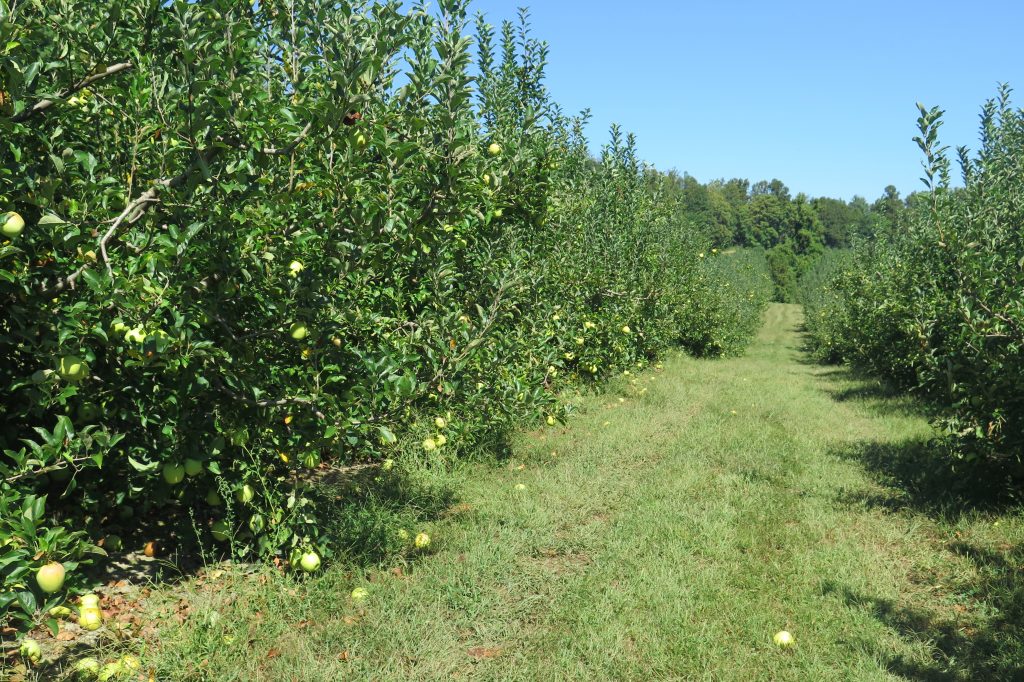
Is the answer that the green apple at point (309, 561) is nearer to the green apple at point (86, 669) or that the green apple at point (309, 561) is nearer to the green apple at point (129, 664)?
the green apple at point (129, 664)

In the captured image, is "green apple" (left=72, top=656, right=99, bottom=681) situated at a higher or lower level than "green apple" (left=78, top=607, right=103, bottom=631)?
lower

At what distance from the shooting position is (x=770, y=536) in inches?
187

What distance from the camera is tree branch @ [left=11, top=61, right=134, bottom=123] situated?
2.46 metres

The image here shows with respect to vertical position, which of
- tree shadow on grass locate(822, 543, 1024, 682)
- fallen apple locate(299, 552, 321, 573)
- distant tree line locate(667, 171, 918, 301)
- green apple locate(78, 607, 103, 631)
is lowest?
tree shadow on grass locate(822, 543, 1024, 682)

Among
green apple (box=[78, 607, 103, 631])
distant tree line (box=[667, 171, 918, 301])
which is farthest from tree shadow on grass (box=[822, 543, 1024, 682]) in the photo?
distant tree line (box=[667, 171, 918, 301])

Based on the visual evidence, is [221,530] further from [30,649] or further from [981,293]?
[981,293]

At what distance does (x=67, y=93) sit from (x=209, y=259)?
32.6 inches

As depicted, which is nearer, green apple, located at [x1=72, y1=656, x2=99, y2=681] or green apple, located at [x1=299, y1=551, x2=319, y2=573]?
green apple, located at [x1=72, y1=656, x2=99, y2=681]

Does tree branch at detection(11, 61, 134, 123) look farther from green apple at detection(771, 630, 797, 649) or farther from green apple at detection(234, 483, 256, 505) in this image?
green apple at detection(771, 630, 797, 649)

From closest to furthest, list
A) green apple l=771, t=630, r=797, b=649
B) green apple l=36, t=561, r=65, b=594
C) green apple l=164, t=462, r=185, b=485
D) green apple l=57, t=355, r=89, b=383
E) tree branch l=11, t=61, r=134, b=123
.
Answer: green apple l=36, t=561, r=65, b=594
tree branch l=11, t=61, r=134, b=123
green apple l=57, t=355, r=89, b=383
green apple l=164, t=462, r=185, b=485
green apple l=771, t=630, r=797, b=649

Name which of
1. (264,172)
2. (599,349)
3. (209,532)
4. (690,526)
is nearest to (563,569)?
(690,526)

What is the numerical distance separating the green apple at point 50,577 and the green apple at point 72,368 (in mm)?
713

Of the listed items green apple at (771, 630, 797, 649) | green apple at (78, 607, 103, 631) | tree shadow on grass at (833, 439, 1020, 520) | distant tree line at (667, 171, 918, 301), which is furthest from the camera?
distant tree line at (667, 171, 918, 301)

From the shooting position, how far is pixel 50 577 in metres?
2.38
